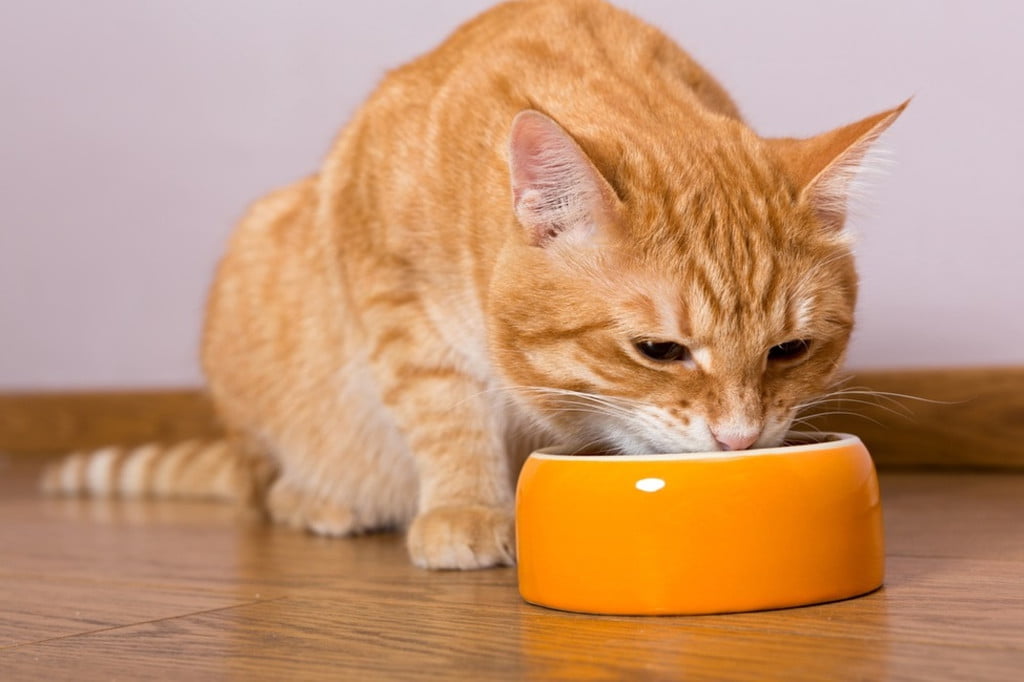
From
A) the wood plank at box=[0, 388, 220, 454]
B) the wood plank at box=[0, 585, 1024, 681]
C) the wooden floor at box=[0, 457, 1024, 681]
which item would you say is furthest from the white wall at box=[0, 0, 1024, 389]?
the wood plank at box=[0, 585, 1024, 681]

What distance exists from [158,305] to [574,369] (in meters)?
2.42

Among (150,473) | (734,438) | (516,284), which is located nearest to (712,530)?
(734,438)

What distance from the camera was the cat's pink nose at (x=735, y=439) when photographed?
4.75 feet

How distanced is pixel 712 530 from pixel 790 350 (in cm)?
30

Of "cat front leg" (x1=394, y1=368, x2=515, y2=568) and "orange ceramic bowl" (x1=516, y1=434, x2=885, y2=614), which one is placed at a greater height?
"orange ceramic bowl" (x1=516, y1=434, x2=885, y2=614)

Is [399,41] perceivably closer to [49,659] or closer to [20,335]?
[20,335]

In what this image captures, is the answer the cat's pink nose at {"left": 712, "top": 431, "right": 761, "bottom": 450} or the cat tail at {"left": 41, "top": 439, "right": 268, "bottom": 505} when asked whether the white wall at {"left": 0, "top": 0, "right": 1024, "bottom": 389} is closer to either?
the cat tail at {"left": 41, "top": 439, "right": 268, "bottom": 505}

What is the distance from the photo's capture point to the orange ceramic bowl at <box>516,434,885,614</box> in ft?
4.40

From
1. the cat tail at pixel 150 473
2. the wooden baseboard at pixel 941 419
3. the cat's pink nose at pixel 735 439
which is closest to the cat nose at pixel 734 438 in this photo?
the cat's pink nose at pixel 735 439

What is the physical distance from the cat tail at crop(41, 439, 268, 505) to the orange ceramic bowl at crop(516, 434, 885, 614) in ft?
5.38

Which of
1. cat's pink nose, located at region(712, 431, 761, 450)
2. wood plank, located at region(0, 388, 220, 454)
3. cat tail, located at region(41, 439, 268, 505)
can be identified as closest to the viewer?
cat's pink nose, located at region(712, 431, 761, 450)

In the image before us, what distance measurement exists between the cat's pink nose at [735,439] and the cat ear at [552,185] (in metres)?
0.29

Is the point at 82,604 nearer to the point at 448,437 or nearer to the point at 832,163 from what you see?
the point at 448,437

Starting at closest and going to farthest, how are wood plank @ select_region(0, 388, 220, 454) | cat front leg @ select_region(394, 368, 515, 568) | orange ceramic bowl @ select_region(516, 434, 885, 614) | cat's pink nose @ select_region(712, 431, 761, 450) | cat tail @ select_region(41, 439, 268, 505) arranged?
orange ceramic bowl @ select_region(516, 434, 885, 614) → cat's pink nose @ select_region(712, 431, 761, 450) → cat front leg @ select_region(394, 368, 515, 568) → cat tail @ select_region(41, 439, 268, 505) → wood plank @ select_region(0, 388, 220, 454)
